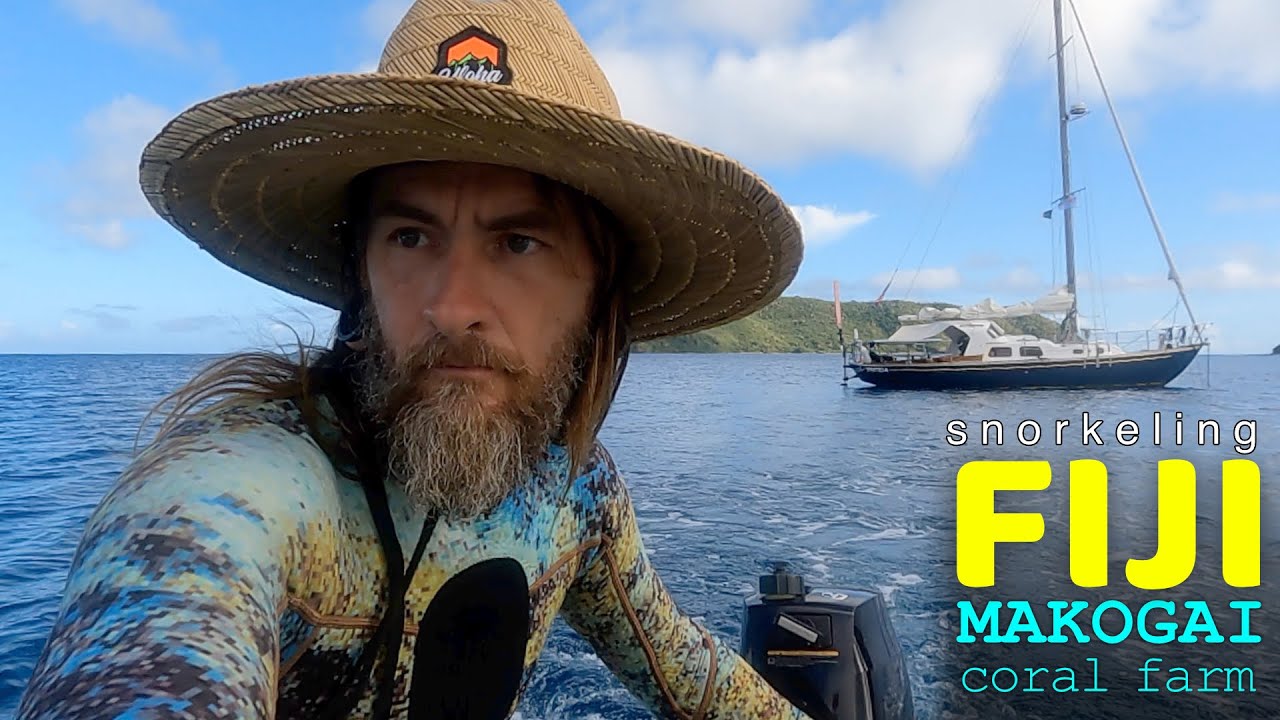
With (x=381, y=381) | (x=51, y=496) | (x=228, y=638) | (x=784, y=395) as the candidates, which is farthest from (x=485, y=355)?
(x=784, y=395)

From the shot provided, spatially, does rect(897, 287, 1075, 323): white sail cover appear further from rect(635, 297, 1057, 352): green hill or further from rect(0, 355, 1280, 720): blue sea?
rect(635, 297, 1057, 352): green hill

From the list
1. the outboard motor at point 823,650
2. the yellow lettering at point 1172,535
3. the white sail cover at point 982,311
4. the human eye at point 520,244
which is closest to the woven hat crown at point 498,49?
the human eye at point 520,244

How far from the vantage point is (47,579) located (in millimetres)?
7445

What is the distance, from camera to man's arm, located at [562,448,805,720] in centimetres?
204

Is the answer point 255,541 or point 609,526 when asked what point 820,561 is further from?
point 255,541

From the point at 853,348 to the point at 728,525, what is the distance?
41903mm

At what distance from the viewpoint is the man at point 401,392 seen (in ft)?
3.04

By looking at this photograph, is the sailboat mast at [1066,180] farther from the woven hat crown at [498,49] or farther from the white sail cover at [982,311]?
the woven hat crown at [498,49]

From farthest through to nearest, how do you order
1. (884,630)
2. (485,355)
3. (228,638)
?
(884,630) → (485,355) → (228,638)

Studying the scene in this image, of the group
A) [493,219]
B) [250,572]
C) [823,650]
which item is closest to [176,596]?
[250,572]

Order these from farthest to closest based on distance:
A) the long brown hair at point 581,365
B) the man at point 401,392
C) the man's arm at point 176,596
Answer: the long brown hair at point 581,365 → the man at point 401,392 → the man's arm at point 176,596

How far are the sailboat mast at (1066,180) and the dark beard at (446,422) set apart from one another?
167 ft

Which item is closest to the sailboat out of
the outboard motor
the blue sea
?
the blue sea

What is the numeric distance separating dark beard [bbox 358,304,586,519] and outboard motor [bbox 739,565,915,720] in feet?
5.97
